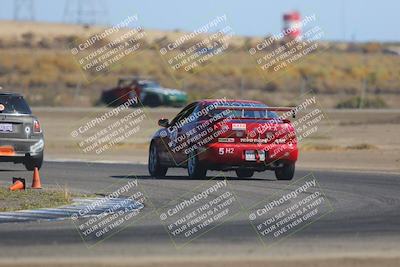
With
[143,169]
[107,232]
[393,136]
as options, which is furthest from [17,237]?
[393,136]

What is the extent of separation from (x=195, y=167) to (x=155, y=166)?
169cm

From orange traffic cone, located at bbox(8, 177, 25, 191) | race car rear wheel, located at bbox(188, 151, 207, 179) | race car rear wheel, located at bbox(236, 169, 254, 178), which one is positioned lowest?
race car rear wheel, located at bbox(236, 169, 254, 178)

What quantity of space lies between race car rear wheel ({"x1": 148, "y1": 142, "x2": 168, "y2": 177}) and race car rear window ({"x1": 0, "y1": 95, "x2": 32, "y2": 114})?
2.59 meters

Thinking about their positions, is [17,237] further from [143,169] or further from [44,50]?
[44,50]

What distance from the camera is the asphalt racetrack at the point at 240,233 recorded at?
11875 millimetres

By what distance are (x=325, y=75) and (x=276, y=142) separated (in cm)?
5783

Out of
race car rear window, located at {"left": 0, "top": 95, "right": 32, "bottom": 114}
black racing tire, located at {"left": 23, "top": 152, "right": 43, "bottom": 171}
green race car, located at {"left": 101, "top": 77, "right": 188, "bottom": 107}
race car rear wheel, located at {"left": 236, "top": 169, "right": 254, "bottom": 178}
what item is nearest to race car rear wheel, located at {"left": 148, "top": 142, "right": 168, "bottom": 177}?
race car rear wheel, located at {"left": 236, "top": 169, "right": 254, "bottom": 178}

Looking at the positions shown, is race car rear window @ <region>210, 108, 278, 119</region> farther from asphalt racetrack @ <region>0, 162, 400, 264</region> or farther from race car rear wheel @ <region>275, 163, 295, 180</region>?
asphalt racetrack @ <region>0, 162, 400, 264</region>

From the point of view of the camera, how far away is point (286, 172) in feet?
70.2

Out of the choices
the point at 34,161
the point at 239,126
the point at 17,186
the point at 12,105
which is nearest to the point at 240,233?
the point at 17,186

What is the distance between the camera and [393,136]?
3634 cm

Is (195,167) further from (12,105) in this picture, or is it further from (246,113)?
(12,105)

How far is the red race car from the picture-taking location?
20.5 m

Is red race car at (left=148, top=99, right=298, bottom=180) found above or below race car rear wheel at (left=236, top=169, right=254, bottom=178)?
above
